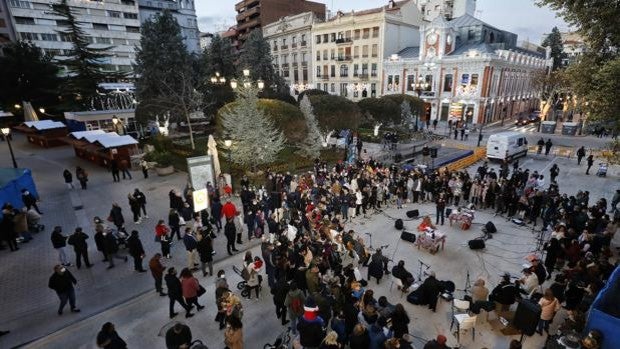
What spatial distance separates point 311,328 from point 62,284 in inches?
272

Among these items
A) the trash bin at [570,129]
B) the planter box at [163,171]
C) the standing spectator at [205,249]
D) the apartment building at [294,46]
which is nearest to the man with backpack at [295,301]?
the standing spectator at [205,249]

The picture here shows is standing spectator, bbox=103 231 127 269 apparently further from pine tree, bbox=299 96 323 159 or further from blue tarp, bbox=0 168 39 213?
pine tree, bbox=299 96 323 159

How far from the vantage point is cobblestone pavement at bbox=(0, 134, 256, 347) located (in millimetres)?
8953

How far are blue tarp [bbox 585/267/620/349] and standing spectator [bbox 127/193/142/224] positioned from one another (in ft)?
52.8

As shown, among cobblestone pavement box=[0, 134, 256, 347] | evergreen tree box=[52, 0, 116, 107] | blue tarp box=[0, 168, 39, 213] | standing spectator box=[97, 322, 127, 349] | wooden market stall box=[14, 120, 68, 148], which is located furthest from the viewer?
evergreen tree box=[52, 0, 116, 107]

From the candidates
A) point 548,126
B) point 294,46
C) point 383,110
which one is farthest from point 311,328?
point 294,46

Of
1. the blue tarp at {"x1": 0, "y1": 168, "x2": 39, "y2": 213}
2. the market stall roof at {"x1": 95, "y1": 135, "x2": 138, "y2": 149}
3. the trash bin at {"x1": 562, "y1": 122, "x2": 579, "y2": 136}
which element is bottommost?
the trash bin at {"x1": 562, "y1": 122, "x2": 579, "y2": 136}

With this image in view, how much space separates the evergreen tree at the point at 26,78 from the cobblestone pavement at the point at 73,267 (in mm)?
27676

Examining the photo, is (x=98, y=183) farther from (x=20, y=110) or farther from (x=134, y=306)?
(x=20, y=110)

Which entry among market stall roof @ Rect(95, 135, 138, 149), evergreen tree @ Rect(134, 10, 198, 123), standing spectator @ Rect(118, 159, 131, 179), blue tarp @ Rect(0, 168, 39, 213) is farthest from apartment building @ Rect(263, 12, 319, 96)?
blue tarp @ Rect(0, 168, 39, 213)

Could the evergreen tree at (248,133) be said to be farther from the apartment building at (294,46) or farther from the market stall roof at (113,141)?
the apartment building at (294,46)

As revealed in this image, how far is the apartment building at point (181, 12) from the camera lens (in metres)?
67.6

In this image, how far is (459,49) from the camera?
4512cm

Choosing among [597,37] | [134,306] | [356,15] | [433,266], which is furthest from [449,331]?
[356,15]
